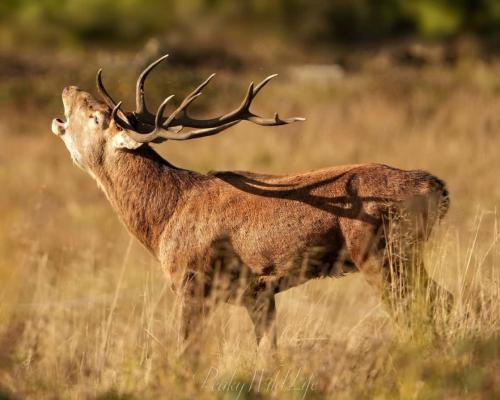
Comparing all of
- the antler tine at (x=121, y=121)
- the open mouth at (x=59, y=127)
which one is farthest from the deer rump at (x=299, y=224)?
the open mouth at (x=59, y=127)

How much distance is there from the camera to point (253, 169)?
14.4m

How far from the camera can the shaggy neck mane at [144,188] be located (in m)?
6.79

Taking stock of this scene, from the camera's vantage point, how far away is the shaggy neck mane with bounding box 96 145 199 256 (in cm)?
679

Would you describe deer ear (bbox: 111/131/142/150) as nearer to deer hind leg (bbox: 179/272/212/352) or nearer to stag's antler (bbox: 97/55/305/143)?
stag's antler (bbox: 97/55/305/143)

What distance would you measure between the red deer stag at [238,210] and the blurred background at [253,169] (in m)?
0.25

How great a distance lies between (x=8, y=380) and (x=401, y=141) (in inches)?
407

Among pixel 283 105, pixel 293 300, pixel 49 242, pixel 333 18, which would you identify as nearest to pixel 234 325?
pixel 293 300

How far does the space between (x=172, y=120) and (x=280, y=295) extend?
199cm

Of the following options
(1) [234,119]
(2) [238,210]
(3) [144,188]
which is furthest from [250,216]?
(3) [144,188]

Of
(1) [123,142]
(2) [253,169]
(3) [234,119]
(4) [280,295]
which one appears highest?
(3) [234,119]

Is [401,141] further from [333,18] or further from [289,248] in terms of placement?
[333,18]

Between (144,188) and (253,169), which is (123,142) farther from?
(253,169)

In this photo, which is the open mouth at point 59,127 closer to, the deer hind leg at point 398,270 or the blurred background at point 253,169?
the blurred background at point 253,169

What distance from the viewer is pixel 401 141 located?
49.1ft
